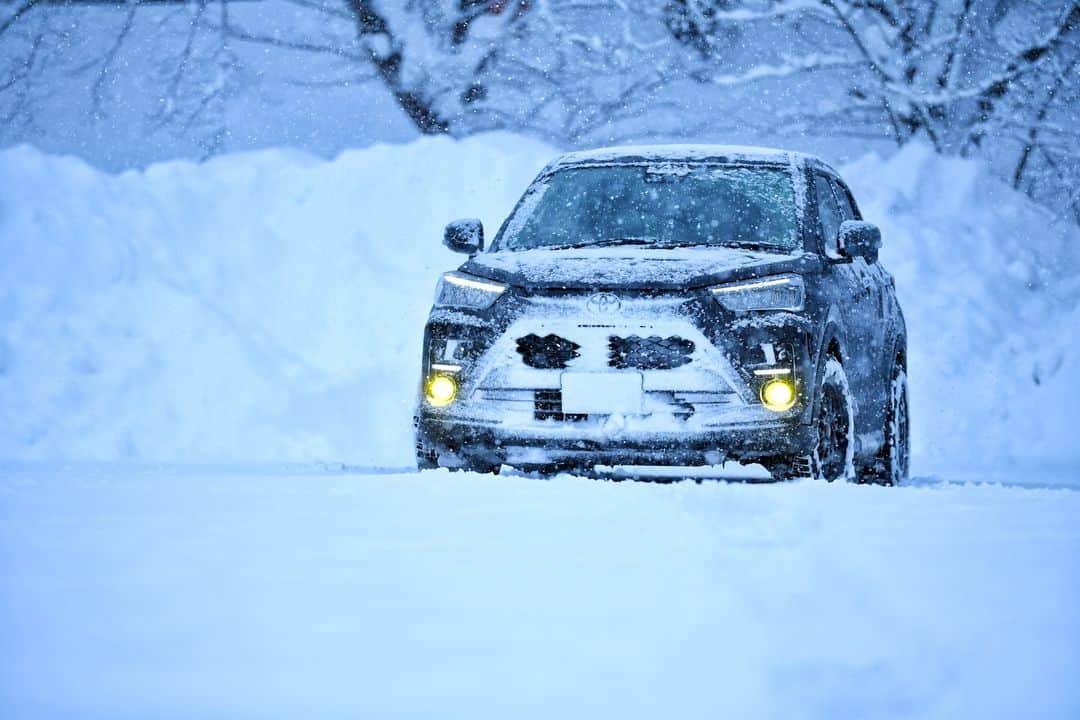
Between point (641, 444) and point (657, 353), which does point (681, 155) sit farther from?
point (641, 444)

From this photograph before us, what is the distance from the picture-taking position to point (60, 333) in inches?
497

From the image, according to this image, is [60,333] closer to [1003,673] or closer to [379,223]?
[379,223]

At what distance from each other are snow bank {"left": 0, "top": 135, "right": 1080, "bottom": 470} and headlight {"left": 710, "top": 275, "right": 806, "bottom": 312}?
15.8 feet

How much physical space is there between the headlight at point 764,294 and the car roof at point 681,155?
4.43ft

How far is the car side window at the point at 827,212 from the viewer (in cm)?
845

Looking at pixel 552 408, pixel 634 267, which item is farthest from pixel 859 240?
pixel 552 408

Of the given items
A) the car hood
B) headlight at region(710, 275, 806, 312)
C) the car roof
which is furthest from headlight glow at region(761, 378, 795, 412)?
the car roof

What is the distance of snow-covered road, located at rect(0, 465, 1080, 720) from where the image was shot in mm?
3400

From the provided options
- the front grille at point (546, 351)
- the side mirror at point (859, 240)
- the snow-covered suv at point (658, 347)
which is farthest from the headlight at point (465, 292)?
the side mirror at point (859, 240)

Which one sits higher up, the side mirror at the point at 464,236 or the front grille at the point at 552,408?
the side mirror at the point at 464,236

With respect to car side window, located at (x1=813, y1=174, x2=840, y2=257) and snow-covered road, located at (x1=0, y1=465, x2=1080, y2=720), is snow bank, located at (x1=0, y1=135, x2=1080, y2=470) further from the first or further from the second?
snow-covered road, located at (x1=0, y1=465, x2=1080, y2=720)

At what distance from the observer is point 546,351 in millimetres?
7234

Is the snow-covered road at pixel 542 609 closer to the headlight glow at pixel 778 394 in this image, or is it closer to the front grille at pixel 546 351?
the headlight glow at pixel 778 394

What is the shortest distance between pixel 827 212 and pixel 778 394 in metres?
2.05
